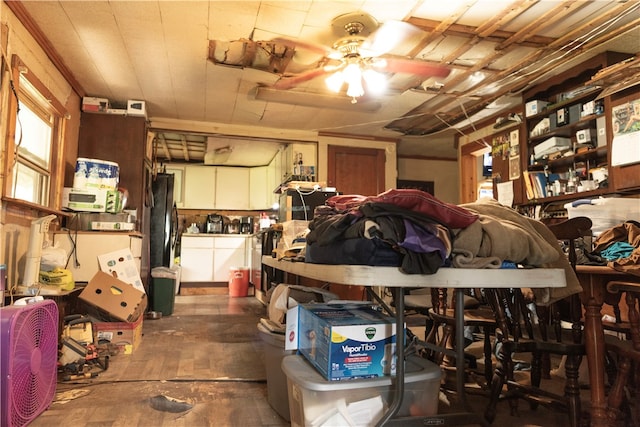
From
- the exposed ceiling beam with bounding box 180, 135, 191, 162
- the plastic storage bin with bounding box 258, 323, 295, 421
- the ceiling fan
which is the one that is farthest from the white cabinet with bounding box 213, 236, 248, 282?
the plastic storage bin with bounding box 258, 323, 295, 421

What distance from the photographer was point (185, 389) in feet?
7.18

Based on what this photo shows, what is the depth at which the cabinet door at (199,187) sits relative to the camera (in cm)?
743

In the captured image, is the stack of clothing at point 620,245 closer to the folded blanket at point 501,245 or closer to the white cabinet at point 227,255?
the folded blanket at point 501,245

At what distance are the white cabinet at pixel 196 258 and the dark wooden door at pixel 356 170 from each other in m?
2.53

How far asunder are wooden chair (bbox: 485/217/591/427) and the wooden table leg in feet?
0.16

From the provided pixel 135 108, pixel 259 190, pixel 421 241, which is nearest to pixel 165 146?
pixel 259 190

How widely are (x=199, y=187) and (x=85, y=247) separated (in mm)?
4271

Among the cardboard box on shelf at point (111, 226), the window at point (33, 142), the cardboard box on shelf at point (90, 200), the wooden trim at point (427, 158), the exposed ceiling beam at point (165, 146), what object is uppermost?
the exposed ceiling beam at point (165, 146)

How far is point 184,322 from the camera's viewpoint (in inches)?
163

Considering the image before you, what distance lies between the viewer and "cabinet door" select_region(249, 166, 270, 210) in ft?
24.7

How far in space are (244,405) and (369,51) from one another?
2402 mm

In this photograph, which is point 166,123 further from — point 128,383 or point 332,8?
point 128,383

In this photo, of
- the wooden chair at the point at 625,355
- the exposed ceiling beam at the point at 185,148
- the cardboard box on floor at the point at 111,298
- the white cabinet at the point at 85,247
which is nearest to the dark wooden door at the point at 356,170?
the exposed ceiling beam at the point at 185,148

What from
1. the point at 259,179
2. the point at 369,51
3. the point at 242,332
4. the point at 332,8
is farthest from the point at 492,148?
the point at 259,179
